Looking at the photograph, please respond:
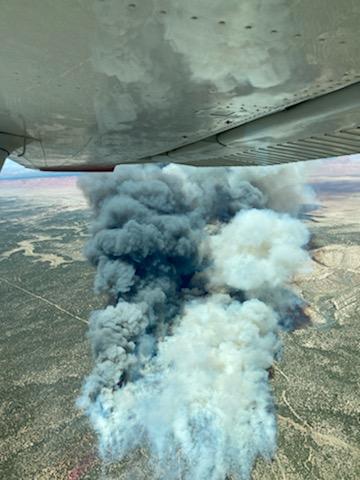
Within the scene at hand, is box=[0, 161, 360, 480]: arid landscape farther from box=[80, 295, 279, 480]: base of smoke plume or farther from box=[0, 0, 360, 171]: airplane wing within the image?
box=[0, 0, 360, 171]: airplane wing

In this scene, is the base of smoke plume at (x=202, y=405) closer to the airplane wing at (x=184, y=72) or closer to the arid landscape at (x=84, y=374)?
the arid landscape at (x=84, y=374)

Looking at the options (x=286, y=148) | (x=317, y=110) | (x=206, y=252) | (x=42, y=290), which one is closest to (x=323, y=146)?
(x=286, y=148)

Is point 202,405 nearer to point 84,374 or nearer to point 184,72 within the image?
point 84,374

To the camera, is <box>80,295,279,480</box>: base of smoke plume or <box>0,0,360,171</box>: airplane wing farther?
<box>80,295,279,480</box>: base of smoke plume

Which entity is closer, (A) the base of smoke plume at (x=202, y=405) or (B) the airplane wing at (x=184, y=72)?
(B) the airplane wing at (x=184, y=72)

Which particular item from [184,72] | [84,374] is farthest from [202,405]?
[184,72]

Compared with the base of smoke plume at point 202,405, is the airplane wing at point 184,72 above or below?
above

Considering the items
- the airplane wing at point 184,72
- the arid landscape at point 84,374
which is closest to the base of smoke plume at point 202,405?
the arid landscape at point 84,374

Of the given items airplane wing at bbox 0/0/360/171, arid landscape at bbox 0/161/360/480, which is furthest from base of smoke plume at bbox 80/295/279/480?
airplane wing at bbox 0/0/360/171

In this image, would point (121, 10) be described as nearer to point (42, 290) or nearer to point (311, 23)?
point (311, 23)
